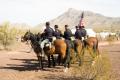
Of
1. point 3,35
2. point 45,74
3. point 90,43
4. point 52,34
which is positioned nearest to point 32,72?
point 45,74

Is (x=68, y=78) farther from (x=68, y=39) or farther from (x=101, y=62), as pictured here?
(x=68, y=39)

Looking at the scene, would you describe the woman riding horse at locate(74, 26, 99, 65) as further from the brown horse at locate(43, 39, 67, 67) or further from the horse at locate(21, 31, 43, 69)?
the horse at locate(21, 31, 43, 69)

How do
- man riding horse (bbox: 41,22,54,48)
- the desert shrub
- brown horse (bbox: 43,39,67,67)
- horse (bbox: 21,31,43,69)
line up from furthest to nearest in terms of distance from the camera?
1. the desert shrub
2. horse (bbox: 21,31,43,69)
3. man riding horse (bbox: 41,22,54,48)
4. brown horse (bbox: 43,39,67,67)

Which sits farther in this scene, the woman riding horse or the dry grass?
the woman riding horse

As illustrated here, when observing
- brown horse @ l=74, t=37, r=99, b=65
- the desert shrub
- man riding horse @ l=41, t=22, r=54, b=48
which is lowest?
the desert shrub

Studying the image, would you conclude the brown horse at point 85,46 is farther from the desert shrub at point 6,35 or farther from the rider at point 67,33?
the desert shrub at point 6,35

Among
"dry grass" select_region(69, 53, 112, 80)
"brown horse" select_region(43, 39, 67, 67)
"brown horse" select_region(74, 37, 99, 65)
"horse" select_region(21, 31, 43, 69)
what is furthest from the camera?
"brown horse" select_region(74, 37, 99, 65)

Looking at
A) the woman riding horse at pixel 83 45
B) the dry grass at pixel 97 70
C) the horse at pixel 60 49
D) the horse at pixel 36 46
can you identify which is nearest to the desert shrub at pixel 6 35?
the horse at pixel 36 46

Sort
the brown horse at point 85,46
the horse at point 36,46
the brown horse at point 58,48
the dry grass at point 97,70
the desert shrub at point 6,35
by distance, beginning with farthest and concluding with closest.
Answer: the desert shrub at point 6,35
the brown horse at point 85,46
the horse at point 36,46
the brown horse at point 58,48
the dry grass at point 97,70

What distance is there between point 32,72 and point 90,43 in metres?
4.47

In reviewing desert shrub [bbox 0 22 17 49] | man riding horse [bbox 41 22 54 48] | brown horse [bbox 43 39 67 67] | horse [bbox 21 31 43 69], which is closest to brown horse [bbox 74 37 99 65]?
brown horse [bbox 43 39 67 67]

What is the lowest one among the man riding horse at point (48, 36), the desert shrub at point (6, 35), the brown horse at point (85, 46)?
the desert shrub at point (6, 35)

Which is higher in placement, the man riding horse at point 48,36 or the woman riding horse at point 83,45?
the man riding horse at point 48,36

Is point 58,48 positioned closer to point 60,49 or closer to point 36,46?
point 60,49
